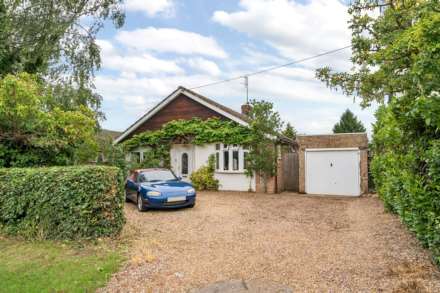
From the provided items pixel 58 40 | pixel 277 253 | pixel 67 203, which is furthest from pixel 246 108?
pixel 277 253

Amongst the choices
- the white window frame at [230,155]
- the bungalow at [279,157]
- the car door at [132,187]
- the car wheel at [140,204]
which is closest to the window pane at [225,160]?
the bungalow at [279,157]

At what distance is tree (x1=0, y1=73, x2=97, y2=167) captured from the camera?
7770 mm

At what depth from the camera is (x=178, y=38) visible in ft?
46.3

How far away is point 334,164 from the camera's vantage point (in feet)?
47.7

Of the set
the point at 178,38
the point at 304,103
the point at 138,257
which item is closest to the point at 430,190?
the point at 138,257

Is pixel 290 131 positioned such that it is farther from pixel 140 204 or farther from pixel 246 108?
pixel 140 204

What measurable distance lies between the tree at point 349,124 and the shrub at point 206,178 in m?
20.5

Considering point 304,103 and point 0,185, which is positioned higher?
point 304,103

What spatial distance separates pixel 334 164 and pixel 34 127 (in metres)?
12.1

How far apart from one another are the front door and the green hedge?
10.3 meters

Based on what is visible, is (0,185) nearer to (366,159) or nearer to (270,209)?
(270,209)

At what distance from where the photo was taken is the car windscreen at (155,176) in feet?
34.9

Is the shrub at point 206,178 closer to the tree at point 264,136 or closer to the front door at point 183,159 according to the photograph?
the front door at point 183,159

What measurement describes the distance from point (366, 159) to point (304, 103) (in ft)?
23.2
